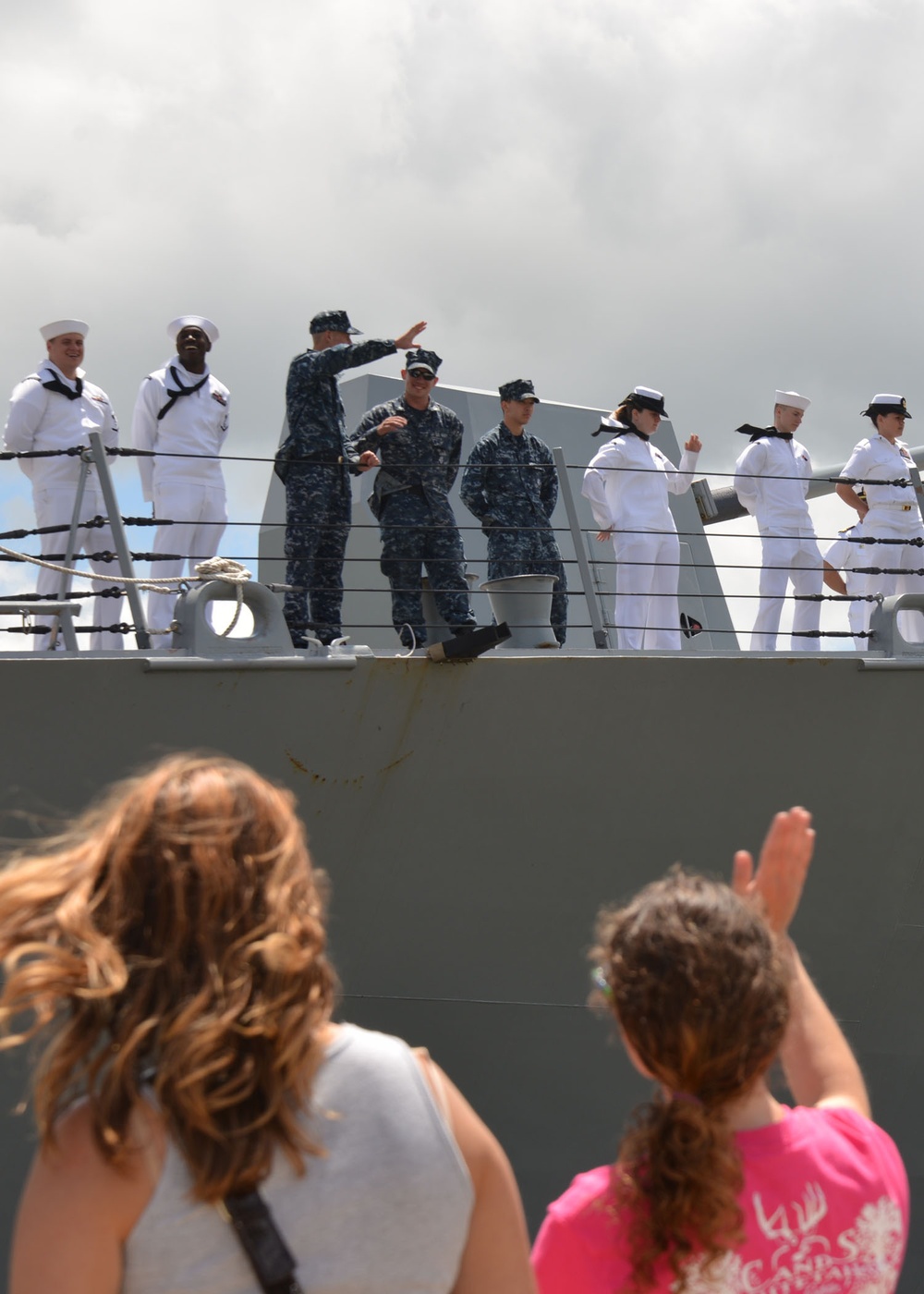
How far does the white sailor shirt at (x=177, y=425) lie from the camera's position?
6383mm

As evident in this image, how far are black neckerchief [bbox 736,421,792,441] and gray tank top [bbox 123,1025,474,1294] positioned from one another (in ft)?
23.0

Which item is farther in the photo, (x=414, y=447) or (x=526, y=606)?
(x=414, y=447)

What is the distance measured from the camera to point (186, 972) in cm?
131

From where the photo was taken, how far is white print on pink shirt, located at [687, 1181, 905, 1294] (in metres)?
1.54

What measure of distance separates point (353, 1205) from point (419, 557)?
5.30 meters

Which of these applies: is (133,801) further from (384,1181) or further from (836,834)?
(836,834)

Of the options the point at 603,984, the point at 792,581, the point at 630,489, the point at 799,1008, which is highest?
the point at 630,489

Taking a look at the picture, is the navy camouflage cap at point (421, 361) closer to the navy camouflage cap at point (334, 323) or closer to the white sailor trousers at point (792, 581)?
the navy camouflage cap at point (334, 323)

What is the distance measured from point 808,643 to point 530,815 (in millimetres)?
2269

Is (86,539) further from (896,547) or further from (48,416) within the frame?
(896,547)

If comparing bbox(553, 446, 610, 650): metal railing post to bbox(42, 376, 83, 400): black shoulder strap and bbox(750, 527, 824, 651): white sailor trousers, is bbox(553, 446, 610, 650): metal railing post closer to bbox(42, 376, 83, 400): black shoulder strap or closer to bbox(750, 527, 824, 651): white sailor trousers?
bbox(750, 527, 824, 651): white sailor trousers

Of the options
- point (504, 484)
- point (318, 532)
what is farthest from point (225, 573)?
point (504, 484)

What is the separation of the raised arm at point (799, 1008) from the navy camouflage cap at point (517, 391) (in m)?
5.55

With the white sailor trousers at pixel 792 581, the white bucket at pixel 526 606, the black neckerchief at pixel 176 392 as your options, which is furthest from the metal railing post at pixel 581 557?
the black neckerchief at pixel 176 392
